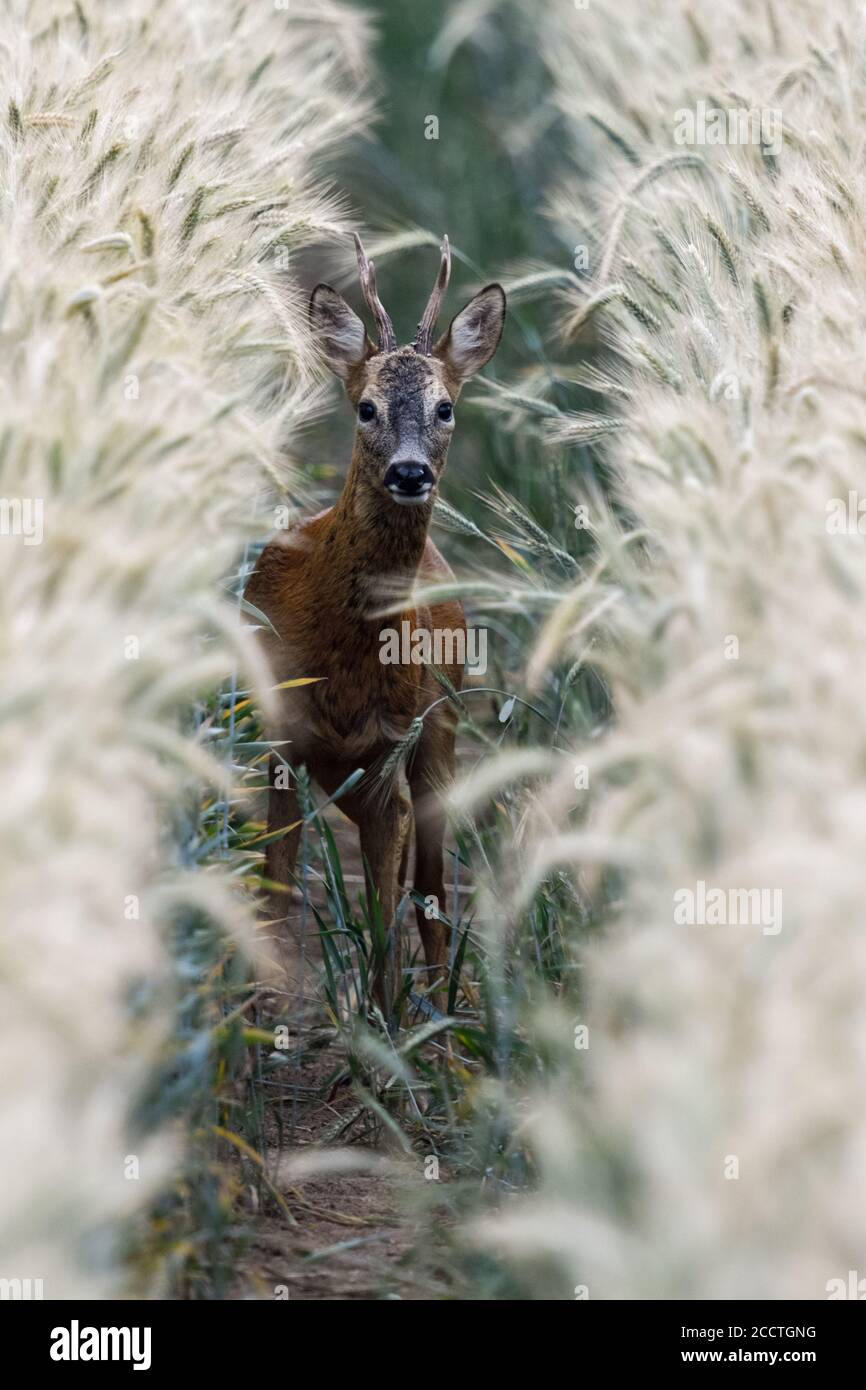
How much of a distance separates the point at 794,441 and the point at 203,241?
1.87 metres

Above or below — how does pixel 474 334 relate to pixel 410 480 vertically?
above

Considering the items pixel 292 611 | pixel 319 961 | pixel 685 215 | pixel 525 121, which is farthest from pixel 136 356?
pixel 525 121

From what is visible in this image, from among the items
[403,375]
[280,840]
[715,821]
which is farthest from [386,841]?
[715,821]

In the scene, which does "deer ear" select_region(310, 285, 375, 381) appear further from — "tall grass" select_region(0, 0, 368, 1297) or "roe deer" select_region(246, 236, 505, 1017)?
"tall grass" select_region(0, 0, 368, 1297)

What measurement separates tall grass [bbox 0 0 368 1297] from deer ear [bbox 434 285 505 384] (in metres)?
0.76

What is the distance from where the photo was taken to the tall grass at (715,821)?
91.7 inches

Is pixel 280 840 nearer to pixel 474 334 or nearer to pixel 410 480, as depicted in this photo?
pixel 410 480

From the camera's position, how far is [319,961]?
6.38m

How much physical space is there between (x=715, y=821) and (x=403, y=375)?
3187 millimetres

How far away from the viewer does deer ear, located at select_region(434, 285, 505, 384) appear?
19.3ft

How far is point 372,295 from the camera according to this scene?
18.2 feet

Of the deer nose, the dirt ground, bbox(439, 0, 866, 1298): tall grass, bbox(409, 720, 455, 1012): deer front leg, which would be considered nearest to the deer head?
the deer nose

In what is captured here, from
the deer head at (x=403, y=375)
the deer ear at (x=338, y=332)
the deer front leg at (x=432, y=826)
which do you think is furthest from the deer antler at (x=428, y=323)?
the deer front leg at (x=432, y=826)
